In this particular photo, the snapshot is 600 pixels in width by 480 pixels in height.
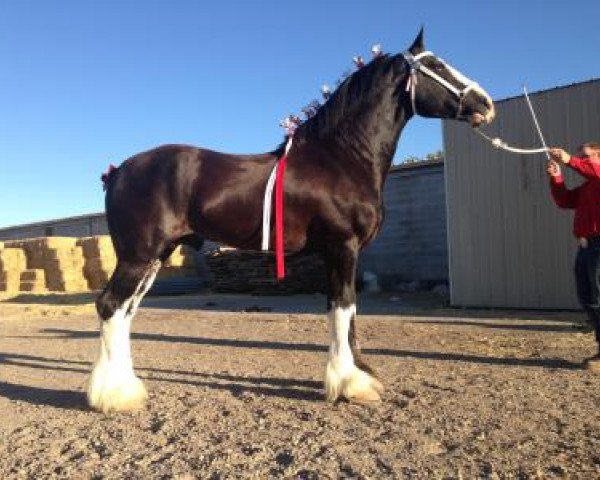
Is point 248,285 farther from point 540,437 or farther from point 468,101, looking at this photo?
point 540,437

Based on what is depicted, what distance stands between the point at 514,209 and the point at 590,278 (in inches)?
218

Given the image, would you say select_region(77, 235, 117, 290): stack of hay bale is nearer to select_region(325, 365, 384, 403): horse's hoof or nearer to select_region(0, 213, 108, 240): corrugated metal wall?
select_region(0, 213, 108, 240): corrugated metal wall

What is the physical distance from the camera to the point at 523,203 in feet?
36.3

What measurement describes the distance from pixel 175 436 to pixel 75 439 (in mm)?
641

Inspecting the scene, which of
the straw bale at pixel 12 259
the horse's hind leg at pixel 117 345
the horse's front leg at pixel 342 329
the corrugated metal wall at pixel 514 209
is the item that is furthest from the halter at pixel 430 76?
the straw bale at pixel 12 259

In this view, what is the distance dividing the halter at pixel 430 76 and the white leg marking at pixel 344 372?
1.74 meters

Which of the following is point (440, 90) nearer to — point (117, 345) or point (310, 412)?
point (310, 412)

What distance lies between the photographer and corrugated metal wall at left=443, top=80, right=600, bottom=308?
34.2 ft

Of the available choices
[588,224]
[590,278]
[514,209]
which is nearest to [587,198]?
[588,224]

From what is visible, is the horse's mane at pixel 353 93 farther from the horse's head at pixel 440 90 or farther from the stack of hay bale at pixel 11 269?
the stack of hay bale at pixel 11 269

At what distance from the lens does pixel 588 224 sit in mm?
5750

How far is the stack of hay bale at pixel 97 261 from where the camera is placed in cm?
2397

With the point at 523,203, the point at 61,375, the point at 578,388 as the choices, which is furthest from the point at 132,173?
the point at 523,203

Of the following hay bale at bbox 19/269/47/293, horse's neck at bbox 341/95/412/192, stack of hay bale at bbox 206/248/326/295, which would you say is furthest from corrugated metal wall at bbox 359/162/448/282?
hay bale at bbox 19/269/47/293
